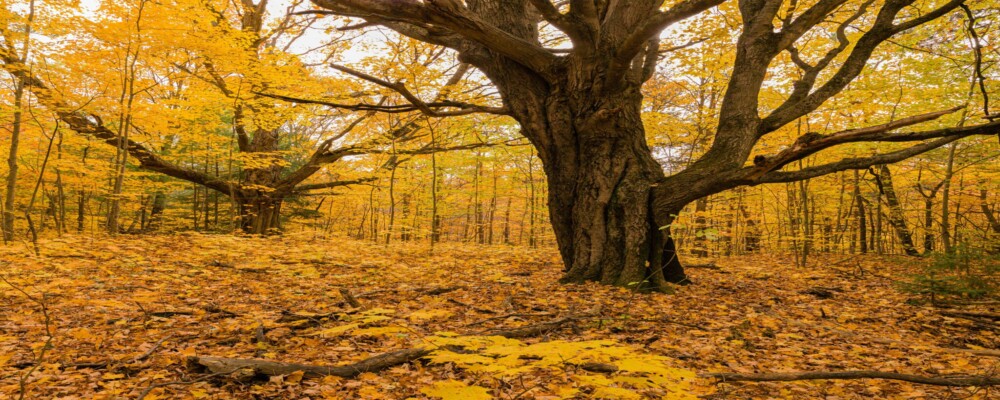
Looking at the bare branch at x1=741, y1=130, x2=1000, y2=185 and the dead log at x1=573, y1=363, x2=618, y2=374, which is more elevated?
the bare branch at x1=741, y1=130, x2=1000, y2=185

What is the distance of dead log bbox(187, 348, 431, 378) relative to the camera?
2.64 metres

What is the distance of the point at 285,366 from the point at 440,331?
3.60 feet

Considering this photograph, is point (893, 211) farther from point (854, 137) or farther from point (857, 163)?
point (854, 137)

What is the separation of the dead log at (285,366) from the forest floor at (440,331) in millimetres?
56

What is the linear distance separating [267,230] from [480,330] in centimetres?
1126

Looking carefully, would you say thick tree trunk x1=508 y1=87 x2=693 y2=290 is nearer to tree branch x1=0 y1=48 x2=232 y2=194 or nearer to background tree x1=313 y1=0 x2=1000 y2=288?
background tree x1=313 y1=0 x2=1000 y2=288

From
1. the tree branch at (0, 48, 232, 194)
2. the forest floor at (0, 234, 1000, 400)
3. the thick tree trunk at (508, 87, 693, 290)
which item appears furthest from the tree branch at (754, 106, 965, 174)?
the tree branch at (0, 48, 232, 194)

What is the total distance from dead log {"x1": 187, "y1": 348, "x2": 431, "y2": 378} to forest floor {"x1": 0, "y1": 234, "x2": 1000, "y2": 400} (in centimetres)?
6

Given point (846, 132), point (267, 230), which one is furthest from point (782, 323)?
point (267, 230)

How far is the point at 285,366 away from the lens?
269 centimetres

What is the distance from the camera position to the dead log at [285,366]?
104 inches

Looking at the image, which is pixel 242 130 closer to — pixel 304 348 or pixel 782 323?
pixel 304 348

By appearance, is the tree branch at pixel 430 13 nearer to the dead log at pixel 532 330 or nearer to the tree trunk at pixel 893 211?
the dead log at pixel 532 330

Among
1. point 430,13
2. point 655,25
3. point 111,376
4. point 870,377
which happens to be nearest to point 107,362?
point 111,376
